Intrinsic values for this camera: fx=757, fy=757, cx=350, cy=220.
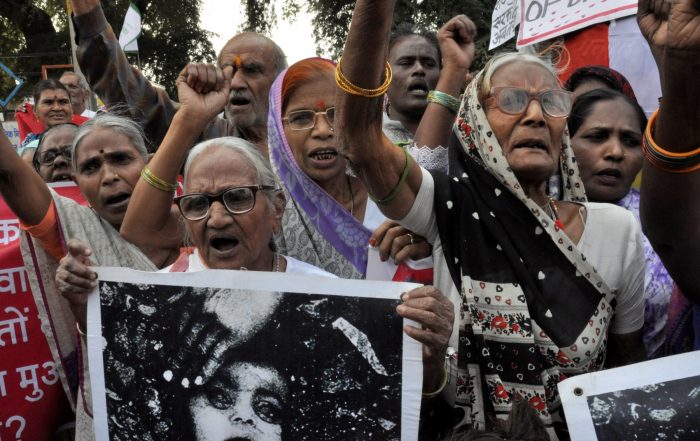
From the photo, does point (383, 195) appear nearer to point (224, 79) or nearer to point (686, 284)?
point (686, 284)

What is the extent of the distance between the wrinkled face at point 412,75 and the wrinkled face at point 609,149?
42.5 inches

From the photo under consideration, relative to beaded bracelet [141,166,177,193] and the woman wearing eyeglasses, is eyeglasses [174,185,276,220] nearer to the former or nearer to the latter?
beaded bracelet [141,166,177,193]

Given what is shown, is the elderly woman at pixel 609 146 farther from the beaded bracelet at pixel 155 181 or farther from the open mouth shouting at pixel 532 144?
the beaded bracelet at pixel 155 181

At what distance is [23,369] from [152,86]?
5.02 feet

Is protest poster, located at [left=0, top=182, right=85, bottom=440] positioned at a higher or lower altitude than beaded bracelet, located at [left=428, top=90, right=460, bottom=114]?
lower

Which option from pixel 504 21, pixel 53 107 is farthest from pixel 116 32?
pixel 504 21

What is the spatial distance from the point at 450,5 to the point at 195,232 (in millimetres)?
12067

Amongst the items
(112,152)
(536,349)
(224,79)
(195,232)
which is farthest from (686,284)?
(112,152)

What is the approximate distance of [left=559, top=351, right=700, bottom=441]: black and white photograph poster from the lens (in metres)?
1.56

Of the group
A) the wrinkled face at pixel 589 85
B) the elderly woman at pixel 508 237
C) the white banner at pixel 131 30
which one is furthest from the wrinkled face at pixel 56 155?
the white banner at pixel 131 30

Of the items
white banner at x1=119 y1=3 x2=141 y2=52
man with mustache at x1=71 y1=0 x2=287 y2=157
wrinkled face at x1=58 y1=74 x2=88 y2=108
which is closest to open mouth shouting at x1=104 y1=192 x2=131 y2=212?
man with mustache at x1=71 y1=0 x2=287 y2=157

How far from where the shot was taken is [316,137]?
2.62 m

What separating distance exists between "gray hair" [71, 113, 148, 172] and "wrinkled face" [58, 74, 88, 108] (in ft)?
17.8

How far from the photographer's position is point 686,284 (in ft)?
6.09
